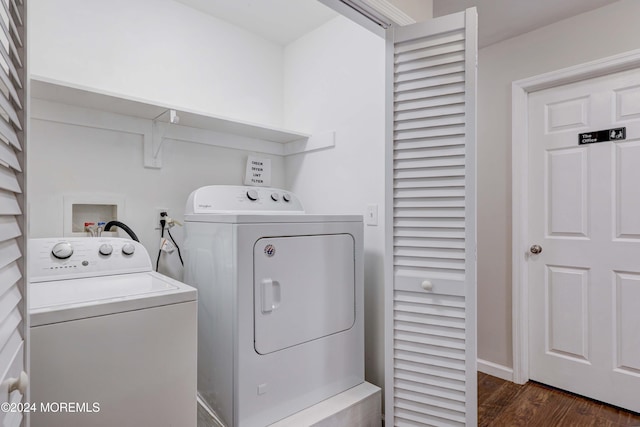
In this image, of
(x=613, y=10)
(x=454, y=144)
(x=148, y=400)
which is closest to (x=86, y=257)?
(x=148, y=400)

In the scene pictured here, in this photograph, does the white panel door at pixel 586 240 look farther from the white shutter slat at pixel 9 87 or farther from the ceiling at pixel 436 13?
the white shutter slat at pixel 9 87

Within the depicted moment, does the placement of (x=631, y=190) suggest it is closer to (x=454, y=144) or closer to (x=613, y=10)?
(x=613, y=10)

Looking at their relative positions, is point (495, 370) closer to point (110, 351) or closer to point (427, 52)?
point (427, 52)

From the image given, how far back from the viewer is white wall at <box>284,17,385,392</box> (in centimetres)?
196

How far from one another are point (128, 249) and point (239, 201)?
665 mm

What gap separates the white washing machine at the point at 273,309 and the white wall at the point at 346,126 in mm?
187

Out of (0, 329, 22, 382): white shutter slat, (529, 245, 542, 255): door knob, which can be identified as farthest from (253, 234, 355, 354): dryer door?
(529, 245, 542, 255): door knob

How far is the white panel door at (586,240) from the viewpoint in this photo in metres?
2.01

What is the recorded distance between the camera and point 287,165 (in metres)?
2.57

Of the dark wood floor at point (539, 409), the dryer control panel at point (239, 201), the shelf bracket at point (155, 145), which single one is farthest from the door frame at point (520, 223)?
the shelf bracket at point (155, 145)

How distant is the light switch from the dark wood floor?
1.29 metres

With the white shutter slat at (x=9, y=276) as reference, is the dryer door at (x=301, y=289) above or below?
below

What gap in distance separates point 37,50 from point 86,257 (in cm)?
103

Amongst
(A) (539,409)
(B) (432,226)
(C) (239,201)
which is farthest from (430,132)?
(A) (539,409)
